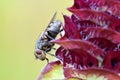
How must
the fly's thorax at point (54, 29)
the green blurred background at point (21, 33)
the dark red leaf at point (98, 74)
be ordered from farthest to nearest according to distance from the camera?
the green blurred background at point (21, 33), the fly's thorax at point (54, 29), the dark red leaf at point (98, 74)

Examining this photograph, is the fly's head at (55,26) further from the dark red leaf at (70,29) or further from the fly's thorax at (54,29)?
the dark red leaf at (70,29)

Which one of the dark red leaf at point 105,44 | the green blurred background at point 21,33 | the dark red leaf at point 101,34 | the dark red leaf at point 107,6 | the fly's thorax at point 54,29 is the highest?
the dark red leaf at point 107,6

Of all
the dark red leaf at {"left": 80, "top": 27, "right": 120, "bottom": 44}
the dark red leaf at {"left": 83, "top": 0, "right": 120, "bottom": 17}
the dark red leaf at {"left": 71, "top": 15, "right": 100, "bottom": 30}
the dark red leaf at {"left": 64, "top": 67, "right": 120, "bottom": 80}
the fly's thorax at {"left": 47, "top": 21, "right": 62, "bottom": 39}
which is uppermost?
the dark red leaf at {"left": 83, "top": 0, "right": 120, "bottom": 17}

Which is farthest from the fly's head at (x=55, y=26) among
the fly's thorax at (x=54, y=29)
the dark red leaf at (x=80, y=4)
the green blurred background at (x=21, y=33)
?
the green blurred background at (x=21, y=33)

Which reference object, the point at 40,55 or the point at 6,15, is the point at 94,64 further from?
the point at 6,15

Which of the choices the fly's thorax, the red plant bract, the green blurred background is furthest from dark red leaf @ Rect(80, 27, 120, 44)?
the green blurred background

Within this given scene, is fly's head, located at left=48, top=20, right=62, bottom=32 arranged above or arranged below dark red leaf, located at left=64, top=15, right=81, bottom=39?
below

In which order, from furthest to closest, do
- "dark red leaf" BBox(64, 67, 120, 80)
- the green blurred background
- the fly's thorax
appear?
the green blurred background
the fly's thorax
"dark red leaf" BBox(64, 67, 120, 80)

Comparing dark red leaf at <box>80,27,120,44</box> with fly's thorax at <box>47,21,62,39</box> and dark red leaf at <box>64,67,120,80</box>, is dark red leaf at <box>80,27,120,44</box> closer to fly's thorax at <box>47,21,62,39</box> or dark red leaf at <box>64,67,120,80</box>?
dark red leaf at <box>64,67,120,80</box>

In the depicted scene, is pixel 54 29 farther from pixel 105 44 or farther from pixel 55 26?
pixel 105 44
